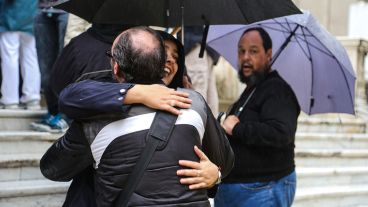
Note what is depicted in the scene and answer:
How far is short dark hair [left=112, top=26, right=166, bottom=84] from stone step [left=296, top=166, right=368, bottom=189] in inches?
171

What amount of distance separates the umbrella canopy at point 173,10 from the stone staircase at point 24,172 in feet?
5.19

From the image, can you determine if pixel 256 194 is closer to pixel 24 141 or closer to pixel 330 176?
pixel 24 141

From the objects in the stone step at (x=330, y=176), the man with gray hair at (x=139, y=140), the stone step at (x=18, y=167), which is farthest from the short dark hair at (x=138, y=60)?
the stone step at (x=330, y=176)

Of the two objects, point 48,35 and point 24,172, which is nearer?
point 24,172

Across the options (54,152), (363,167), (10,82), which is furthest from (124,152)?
(363,167)

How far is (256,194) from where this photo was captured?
3850 millimetres

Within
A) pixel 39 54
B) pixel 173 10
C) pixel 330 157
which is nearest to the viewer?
pixel 173 10

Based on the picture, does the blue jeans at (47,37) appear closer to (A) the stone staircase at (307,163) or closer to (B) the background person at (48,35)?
(B) the background person at (48,35)

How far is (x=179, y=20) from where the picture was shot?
138 inches

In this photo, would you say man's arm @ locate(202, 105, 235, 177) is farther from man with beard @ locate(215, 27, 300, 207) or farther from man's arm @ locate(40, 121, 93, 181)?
man with beard @ locate(215, 27, 300, 207)

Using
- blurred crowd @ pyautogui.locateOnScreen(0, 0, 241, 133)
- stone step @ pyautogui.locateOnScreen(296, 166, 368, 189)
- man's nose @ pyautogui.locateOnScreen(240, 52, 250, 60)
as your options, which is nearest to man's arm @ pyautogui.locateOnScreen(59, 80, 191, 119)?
man's nose @ pyautogui.locateOnScreen(240, 52, 250, 60)

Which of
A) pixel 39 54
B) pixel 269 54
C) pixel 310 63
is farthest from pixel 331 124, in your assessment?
pixel 269 54

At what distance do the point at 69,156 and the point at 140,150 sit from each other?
40 cm

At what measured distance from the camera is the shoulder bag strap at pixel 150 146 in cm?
225
